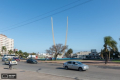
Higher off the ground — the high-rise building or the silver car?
the high-rise building

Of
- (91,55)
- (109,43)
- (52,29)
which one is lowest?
(91,55)

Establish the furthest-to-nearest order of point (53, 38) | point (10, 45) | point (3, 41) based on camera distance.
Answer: point (10, 45), point (3, 41), point (53, 38)

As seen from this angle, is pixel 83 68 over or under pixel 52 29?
under

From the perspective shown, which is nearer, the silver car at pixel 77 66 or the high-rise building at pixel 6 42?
the silver car at pixel 77 66

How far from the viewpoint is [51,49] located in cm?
5762

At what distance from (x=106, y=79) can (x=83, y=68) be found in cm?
653

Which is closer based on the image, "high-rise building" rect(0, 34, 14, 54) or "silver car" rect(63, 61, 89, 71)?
"silver car" rect(63, 61, 89, 71)

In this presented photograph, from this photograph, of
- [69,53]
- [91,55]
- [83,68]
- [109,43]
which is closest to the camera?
[83,68]

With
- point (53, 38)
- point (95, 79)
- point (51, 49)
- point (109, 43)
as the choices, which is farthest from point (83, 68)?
point (53, 38)

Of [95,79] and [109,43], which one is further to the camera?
[109,43]

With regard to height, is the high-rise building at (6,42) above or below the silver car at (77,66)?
above

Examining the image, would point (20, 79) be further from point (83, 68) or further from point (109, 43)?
point (109, 43)

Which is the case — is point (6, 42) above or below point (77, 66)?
above

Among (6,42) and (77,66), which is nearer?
(77,66)
